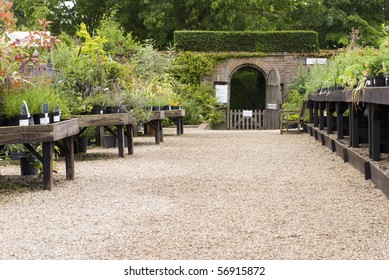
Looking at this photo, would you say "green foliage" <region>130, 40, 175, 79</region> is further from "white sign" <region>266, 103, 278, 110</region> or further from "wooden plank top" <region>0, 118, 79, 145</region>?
"wooden plank top" <region>0, 118, 79, 145</region>

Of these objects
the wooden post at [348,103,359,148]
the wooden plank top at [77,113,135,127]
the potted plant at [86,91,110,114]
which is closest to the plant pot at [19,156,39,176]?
the wooden plank top at [77,113,135,127]

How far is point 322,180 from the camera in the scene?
9227 mm

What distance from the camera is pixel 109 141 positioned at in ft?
46.9

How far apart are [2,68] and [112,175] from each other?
2.13 meters

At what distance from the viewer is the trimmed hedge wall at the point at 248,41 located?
29.4 m

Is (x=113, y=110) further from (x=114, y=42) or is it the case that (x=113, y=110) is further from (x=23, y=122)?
(x=114, y=42)

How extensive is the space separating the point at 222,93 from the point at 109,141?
1544 centimetres

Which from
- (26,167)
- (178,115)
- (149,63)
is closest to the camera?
(26,167)

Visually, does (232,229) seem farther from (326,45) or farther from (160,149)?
(326,45)

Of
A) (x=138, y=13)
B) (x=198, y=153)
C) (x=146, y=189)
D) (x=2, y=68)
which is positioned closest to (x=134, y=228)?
(x=146, y=189)

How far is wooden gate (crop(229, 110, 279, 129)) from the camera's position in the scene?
29156 mm

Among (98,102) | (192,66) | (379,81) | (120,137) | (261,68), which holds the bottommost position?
(120,137)

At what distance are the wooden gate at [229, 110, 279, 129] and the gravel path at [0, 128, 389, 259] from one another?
1774 cm

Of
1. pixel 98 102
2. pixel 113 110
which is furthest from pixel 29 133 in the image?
pixel 113 110
